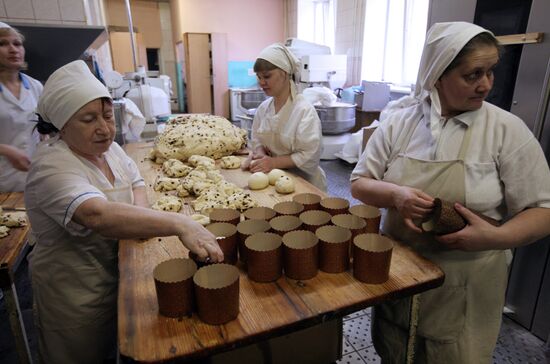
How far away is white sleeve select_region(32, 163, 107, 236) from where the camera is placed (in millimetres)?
1041

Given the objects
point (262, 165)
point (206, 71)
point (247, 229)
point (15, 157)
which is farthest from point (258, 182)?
point (206, 71)

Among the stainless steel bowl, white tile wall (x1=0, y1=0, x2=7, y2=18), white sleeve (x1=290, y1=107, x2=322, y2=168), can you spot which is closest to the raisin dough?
white sleeve (x1=290, y1=107, x2=322, y2=168)

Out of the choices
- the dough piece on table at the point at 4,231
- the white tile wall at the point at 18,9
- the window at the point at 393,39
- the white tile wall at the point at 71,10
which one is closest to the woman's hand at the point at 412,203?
the dough piece on table at the point at 4,231

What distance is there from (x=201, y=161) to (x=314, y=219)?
111cm

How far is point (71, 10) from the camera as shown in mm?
2955

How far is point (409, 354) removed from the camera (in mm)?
1168

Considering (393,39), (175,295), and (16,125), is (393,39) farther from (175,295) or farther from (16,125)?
(175,295)

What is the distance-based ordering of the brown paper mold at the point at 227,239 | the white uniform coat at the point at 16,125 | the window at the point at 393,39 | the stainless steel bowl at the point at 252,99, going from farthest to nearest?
the stainless steel bowl at the point at 252,99
the window at the point at 393,39
the white uniform coat at the point at 16,125
the brown paper mold at the point at 227,239

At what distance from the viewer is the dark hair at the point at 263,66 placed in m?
1.94

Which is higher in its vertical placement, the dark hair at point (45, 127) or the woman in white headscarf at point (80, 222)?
the dark hair at point (45, 127)

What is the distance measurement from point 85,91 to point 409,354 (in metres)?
1.39

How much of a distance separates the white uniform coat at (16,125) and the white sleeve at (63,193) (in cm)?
118

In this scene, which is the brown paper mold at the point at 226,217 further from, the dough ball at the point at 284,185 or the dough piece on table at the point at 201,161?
the dough piece on table at the point at 201,161

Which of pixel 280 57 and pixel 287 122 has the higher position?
pixel 280 57
